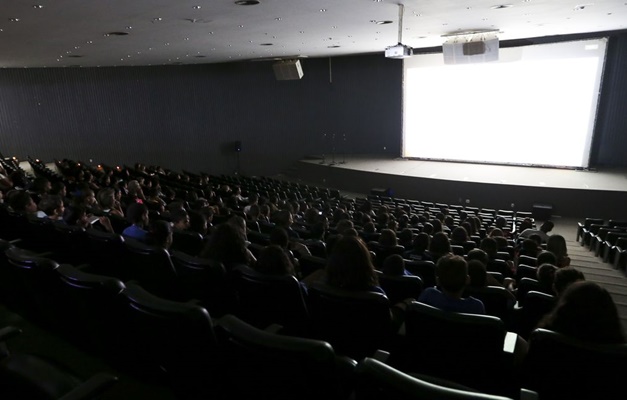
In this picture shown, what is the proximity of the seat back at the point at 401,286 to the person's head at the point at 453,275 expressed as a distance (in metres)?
0.40

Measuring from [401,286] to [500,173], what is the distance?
1281 centimetres

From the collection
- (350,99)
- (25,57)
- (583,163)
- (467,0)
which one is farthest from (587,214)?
(25,57)

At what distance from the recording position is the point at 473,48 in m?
11.4

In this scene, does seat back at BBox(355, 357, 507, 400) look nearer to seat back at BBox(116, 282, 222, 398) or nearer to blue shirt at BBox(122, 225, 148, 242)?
seat back at BBox(116, 282, 222, 398)

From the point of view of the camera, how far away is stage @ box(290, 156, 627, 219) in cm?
1200

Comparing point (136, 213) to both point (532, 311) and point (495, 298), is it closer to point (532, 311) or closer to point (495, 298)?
point (495, 298)

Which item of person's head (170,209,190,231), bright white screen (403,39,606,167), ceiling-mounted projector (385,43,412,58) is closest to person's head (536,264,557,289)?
person's head (170,209,190,231)

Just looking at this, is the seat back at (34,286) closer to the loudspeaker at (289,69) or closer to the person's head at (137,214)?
the person's head at (137,214)

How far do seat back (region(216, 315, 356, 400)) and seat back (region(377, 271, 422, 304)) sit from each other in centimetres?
180

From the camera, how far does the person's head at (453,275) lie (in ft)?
9.36

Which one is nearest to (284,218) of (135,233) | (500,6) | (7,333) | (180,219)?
(180,219)

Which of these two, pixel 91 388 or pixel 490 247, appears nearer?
pixel 91 388

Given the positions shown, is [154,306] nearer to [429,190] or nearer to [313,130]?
[429,190]

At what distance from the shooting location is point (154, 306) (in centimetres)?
190
